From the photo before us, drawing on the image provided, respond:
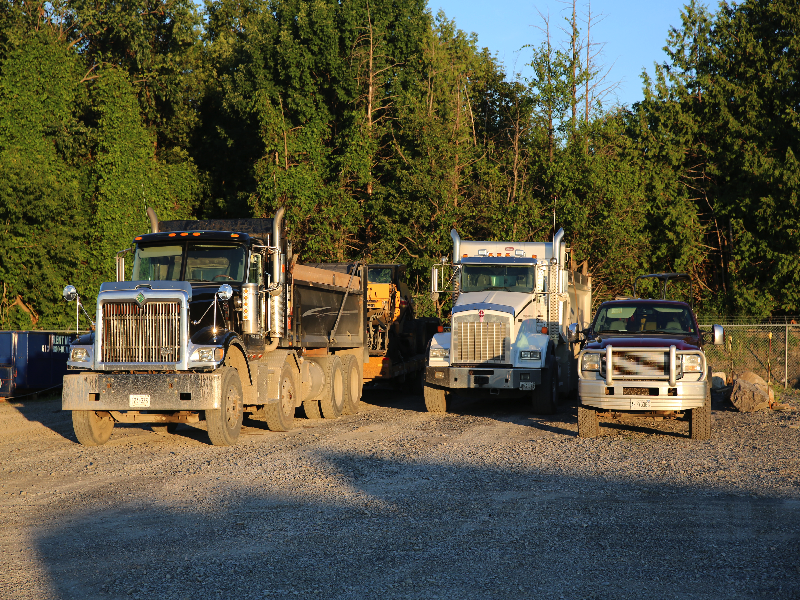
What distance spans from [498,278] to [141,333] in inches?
351

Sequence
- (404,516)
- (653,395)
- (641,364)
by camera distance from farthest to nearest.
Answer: (641,364) → (653,395) → (404,516)

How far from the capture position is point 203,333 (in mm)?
11906

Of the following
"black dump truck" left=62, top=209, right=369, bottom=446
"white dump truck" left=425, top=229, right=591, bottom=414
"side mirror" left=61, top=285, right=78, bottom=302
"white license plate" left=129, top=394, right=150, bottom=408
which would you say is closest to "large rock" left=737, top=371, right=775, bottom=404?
"white dump truck" left=425, top=229, right=591, bottom=414

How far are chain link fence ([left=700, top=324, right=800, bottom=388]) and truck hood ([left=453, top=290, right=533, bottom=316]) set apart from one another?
7514 mm

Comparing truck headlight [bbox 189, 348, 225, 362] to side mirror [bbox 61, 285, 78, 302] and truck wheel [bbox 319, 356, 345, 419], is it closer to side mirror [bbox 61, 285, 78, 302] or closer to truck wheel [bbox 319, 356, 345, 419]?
side mirror [bbox 61, 285, 78, 302]

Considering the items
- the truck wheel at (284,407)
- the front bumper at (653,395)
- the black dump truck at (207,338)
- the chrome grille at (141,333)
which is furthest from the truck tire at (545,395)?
the chrome grille at (141,333)

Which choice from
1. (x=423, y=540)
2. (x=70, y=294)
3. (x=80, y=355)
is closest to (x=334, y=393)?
(x=80, y=355)

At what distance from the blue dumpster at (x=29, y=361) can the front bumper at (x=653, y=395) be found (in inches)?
508

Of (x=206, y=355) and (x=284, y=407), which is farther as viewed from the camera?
(x=284, y=407)

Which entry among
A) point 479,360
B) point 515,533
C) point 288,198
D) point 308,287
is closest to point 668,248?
point 288,198

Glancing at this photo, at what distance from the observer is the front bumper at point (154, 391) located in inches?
449

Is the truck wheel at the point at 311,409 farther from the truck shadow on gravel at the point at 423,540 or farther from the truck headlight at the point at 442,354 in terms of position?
the truck shadow on gravel at the point at 423,540

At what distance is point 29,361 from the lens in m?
19.9

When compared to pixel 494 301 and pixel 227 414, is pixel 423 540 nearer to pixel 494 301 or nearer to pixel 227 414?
pixel 227 414
